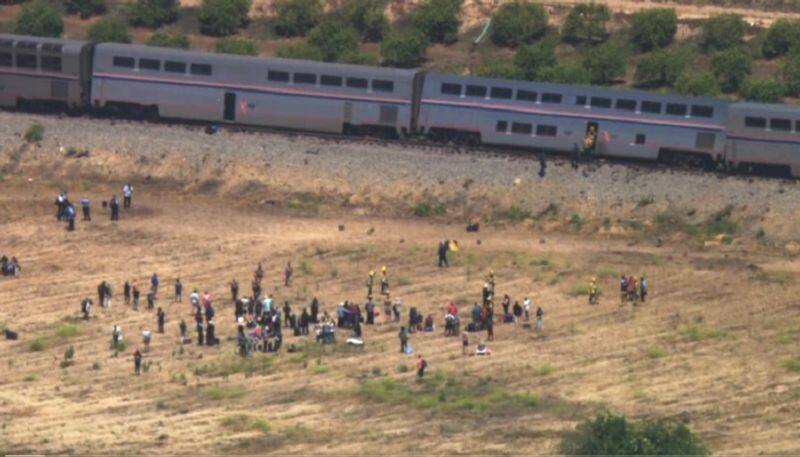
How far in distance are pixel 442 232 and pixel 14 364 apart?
19.8m

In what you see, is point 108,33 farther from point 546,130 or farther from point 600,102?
point 600,102

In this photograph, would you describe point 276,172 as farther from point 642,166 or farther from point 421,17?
point 421,17

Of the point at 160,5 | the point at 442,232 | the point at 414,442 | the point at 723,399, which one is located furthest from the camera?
the point at 160,5

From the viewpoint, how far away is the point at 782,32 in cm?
11381

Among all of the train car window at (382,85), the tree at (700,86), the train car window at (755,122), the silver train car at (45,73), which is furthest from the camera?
the tree at (700,86)

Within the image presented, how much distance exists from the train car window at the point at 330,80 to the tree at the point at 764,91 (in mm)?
18941

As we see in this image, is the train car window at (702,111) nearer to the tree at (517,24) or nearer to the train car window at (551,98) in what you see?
the train car window at (551,98)

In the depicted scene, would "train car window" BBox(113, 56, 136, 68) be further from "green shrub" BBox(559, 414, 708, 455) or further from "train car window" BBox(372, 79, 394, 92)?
"green shrub" BBox(559, 414, 708, 455)

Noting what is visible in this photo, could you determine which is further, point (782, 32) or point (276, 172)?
point (782, 32)

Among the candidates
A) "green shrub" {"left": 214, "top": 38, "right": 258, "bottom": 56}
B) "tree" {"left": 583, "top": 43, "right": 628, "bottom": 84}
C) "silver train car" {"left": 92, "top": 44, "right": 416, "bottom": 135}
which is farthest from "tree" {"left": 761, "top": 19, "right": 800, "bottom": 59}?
"green shrub" {"left": 214, "top": 38, "right": 258, "bottom": 56}

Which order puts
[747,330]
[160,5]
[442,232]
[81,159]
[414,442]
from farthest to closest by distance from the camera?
[160,5]
[81,159]
[442,232]
[747,330]
[414,442]

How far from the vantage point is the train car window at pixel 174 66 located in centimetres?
10044

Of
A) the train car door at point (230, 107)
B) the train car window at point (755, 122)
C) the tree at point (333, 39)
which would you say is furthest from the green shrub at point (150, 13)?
the train car window at point (755, 122)

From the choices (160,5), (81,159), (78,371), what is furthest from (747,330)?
(160,5)
